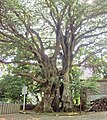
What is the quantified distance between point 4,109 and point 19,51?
405 centimetres

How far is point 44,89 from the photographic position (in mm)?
12203

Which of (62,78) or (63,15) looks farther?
(62,78)

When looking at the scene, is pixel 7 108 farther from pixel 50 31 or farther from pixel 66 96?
pixel 50 31

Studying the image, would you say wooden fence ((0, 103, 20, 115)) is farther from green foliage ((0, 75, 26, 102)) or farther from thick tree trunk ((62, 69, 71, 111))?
thick tree trunk ((62, 69, 71, 111))

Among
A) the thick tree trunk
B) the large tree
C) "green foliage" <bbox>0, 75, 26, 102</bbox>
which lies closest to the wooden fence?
the large tree

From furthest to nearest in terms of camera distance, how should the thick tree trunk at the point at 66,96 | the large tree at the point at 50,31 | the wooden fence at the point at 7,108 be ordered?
the thick tree trunk at the point at 66,96 → the wooden fence at the point at 7,108 → the large tree at the point at 50,31

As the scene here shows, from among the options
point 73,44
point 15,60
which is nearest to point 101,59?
point 73,44

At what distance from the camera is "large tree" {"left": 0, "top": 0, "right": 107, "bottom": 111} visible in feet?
33.7

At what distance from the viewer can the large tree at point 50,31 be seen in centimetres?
1028

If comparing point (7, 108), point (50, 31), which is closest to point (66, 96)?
point (7, 108)

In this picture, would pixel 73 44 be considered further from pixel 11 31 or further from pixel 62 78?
pixel 11 31

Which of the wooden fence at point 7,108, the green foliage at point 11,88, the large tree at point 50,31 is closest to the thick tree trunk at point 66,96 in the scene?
the large tree at point 50,31

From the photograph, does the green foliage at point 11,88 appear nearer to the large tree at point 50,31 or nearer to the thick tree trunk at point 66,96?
the large tree at point 50,31

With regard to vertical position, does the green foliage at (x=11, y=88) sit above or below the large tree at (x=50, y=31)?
below
